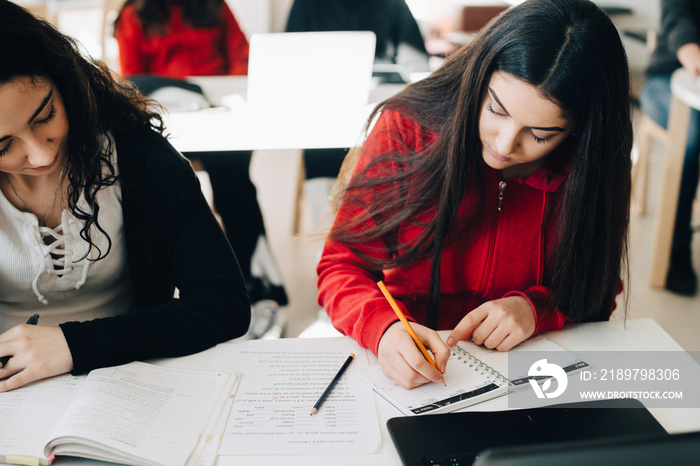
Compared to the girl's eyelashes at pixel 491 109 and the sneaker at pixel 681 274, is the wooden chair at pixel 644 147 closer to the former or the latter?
the sneaker at pixel 681 274

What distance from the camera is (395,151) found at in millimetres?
1133

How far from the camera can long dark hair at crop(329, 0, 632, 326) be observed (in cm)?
91

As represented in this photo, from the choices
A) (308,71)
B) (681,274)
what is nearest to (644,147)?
(681,274)

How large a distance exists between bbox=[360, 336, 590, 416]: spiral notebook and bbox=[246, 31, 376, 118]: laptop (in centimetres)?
100

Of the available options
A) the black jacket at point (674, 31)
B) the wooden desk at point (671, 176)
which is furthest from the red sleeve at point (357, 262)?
the black jacket at point (674, 31)

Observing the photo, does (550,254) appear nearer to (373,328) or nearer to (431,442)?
(373,328)

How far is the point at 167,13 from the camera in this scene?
249cm

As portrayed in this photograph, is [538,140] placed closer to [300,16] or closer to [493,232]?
[493,232]

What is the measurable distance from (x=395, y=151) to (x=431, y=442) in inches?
21.5

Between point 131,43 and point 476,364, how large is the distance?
2.10 metres

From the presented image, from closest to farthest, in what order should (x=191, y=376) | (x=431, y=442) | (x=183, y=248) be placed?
(x=431, y=442) → (x=191, y=376) → (x=183, y=248)

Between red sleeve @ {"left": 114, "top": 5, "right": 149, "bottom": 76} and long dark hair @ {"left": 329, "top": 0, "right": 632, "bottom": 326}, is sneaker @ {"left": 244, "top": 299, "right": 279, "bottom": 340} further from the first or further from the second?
red sleeve @ {"left": 114, "top": 5, "right": 149, "bottom": 76}

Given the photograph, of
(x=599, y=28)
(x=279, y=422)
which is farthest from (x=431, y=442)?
(x=599, y=28)

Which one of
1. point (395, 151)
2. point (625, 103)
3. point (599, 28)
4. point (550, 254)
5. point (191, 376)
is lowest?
point (191, 376)
